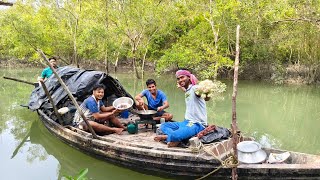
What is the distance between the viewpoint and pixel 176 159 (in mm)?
4512

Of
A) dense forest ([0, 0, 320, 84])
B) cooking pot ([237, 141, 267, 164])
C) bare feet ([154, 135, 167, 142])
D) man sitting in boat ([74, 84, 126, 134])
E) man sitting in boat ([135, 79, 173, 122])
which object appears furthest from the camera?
dense forest ([0, 0, 320, 84])

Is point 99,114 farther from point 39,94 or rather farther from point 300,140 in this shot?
point 300,140

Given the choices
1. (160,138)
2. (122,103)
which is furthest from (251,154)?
(122,103)

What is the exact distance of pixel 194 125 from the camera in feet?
15.7

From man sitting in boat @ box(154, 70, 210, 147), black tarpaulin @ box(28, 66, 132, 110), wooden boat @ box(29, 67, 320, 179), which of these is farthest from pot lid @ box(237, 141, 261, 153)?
black tarpaulin @ box(28, 66, 132, 110)

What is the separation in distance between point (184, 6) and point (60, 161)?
1531 cm

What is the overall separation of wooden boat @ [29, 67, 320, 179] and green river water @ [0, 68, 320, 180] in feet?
1.06

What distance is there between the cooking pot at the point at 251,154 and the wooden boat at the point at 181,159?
7.3 inches

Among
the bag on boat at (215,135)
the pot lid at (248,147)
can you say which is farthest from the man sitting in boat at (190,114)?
the pot lid at (248,147)

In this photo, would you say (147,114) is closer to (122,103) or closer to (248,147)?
(122,103)

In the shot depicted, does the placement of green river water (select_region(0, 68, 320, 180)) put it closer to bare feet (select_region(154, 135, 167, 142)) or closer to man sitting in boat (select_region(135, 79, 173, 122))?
bare feet (select_region(154, 135, 167, 142))

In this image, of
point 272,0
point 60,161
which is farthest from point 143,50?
point 60,161

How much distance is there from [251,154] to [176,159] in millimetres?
1021

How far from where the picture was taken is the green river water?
5609 mm
